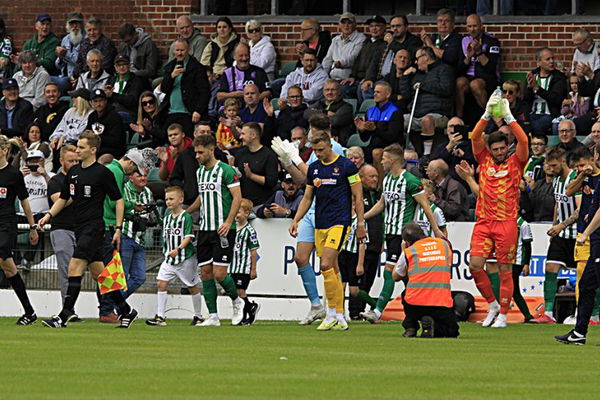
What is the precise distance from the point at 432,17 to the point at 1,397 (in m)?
16.4

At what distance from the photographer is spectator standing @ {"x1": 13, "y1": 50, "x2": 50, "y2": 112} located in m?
23.9

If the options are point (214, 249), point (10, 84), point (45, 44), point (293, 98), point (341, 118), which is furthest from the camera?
point (45, 44)

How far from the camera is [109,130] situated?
21.7m

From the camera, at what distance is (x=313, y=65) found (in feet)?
71.8

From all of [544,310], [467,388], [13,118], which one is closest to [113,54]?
[13,118]

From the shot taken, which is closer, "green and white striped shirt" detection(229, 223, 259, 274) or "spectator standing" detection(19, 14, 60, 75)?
"green and white striped shirt" detection(229, 223, 259, 274)

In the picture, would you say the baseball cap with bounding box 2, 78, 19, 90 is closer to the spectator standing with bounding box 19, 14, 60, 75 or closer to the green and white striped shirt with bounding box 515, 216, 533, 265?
the spectator standing with bounding box 19, 14, 60, 75

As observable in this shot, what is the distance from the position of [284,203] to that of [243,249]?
6.73 feet

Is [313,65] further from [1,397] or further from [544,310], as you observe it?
[1,397]

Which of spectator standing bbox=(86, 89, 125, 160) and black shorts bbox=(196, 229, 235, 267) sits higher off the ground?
spectator standing bbox=(86, 89, 125, 160)

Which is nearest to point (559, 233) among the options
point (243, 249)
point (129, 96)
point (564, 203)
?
point (564, 203)

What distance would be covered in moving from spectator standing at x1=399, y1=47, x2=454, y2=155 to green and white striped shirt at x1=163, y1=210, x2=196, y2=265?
202 inches

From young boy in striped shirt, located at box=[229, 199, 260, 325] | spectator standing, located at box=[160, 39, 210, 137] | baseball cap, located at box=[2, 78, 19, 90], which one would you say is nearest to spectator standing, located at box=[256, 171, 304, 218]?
young boy in striped shirt, located at box=[229, 199, 260, 325]

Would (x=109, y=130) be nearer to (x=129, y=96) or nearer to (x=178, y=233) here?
(x=129, y=96)
